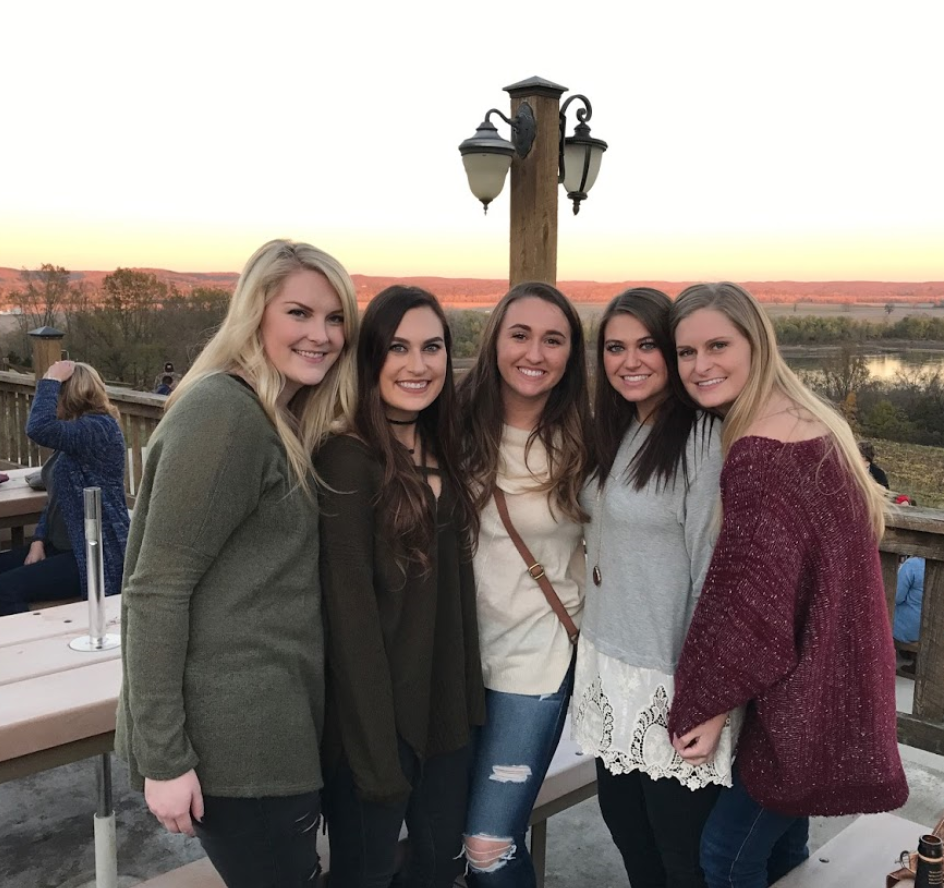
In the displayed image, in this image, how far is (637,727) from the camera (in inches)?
64.7

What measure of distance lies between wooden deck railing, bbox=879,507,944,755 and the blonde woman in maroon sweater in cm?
151

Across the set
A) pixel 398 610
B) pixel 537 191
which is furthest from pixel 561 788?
pixel 537 191

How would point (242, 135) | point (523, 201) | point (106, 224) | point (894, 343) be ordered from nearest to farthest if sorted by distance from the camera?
point (523, 201) < point (242, 135) < point (894, 343) < point (106, 224)

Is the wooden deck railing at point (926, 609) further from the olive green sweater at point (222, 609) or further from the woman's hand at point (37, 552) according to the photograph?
the woman's hand at point (37, 552)

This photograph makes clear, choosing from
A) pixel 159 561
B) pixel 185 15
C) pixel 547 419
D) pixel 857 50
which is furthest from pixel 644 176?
pixel 159 561

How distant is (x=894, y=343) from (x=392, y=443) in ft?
39.6

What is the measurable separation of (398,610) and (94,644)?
125cm

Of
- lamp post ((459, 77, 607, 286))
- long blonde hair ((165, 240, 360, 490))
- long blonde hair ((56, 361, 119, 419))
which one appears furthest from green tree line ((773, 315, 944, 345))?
long blonde hair ((165, 240, 360, 490))

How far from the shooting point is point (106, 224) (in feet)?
56.9

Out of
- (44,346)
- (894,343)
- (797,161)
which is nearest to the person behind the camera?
(44,346)

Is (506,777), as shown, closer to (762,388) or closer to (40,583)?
(762,388)

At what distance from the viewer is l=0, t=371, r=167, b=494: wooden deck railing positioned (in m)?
5.84

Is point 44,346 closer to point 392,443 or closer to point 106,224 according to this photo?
point 392,443

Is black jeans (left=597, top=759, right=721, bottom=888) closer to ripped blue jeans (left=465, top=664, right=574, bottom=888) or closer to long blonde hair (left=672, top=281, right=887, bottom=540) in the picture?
ripped blue jeans (left=465, top=664, right=574, bottom=888)
